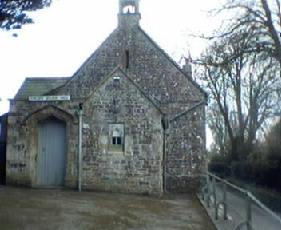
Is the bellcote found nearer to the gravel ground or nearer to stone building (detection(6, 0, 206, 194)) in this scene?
stone building (detection(6, 0, 206, 194))

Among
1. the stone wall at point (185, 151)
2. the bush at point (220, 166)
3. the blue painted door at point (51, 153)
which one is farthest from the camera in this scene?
the bush at point (220, 166)

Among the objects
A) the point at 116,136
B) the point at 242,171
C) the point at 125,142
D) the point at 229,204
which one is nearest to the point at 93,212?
the point at 229,204

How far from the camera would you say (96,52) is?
2631cm

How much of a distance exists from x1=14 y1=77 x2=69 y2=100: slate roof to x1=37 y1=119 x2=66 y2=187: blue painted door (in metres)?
1.79

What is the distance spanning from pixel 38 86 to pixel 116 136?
5.20 m

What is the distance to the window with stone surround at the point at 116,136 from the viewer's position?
2036 cm

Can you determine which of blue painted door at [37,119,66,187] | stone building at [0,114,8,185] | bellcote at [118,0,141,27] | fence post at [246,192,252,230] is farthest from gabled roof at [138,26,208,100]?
fence post at [246,192,252,230]

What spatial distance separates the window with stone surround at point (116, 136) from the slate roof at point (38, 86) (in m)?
4.16

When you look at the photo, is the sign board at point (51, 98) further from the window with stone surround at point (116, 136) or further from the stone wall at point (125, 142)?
the window with stone surround at point (116, 136)

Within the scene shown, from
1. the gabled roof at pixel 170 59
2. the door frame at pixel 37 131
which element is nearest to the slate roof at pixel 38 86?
the door frame at pixel 37 131

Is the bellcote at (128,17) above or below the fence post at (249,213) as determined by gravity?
above

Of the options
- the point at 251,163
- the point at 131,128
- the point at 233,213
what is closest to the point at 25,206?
the point at 233,213

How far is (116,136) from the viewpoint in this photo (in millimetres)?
20531

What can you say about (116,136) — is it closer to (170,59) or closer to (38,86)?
(38,86)
